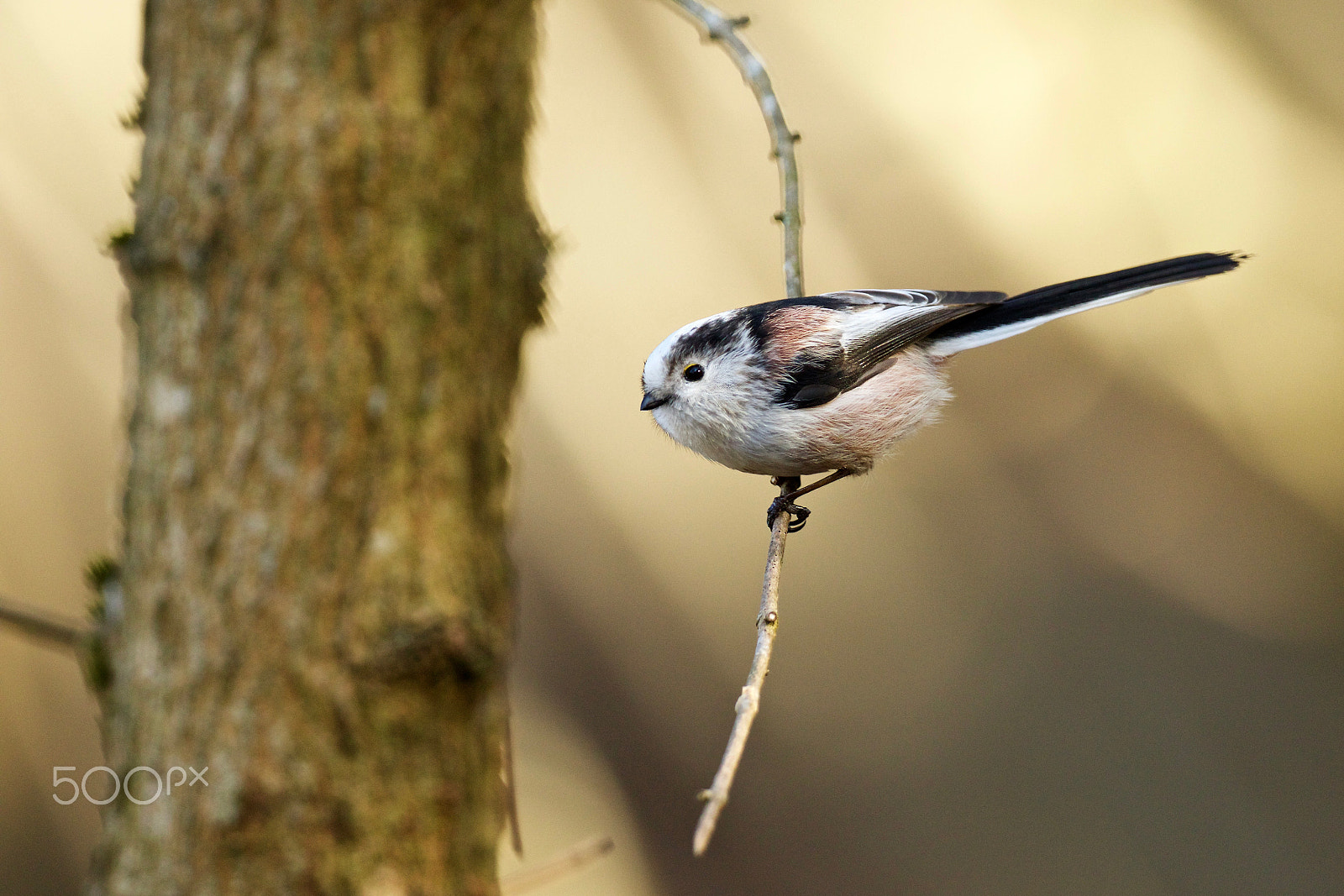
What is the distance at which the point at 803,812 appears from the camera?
3.90m

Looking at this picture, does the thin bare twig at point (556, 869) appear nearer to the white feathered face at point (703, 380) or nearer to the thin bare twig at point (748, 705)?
the thin bare twig at point (748, 705)

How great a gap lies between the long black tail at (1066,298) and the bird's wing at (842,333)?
7 centimetres

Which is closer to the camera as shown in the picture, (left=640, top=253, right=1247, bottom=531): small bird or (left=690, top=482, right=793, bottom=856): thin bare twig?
(left=690, top=482, right=793, bottom=856): thin bare twig

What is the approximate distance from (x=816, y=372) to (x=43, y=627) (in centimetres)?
213

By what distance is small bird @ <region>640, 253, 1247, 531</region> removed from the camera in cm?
270

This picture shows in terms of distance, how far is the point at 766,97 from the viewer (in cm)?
188

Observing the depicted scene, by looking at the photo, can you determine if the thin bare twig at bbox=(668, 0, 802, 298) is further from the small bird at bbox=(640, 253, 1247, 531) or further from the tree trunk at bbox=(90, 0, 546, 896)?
the tree trunk at bbox=(90, 0, 546, 896)

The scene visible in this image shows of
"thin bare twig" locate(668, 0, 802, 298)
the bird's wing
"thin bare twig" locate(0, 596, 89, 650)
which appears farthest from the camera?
the bird's wing

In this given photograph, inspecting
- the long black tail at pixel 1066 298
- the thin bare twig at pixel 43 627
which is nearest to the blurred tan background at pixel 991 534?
the long black tail at pixel 1066 298

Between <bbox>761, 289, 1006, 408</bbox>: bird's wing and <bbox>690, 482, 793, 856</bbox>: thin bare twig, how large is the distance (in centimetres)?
67

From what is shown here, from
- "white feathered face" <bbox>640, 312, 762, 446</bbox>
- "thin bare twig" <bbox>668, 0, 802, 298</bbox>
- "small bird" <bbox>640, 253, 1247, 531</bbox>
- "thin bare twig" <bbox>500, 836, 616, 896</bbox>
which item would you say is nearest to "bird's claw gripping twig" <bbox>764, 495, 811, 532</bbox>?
"small bird" <bbox>640, 253, 1247, 531</bbox>

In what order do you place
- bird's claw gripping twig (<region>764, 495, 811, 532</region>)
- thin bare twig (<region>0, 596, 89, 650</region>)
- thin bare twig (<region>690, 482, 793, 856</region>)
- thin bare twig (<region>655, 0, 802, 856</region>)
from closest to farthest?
thin bare twig (<region>690, 482, 793, 856</region>), thin bare twig (<region>0, 596, 89, 650</region>), thin bare twig (<region>655, 0, 802, 856</region>), bird's claw gripping twig (<region>764, 495, 811, 532</region>)

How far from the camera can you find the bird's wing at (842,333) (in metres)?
2.79

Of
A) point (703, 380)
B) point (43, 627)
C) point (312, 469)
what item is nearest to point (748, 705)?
point (312, 469)
